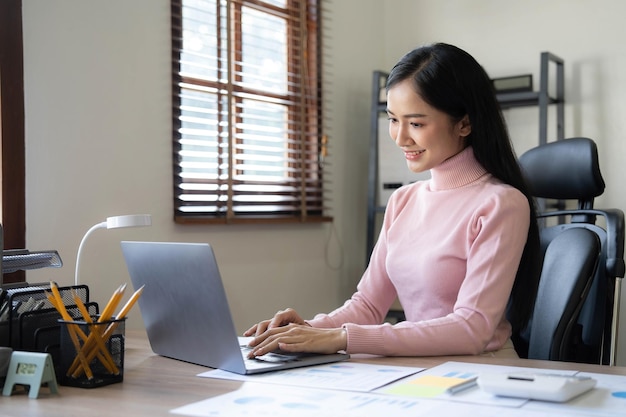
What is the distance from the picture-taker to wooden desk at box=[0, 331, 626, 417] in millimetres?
1013

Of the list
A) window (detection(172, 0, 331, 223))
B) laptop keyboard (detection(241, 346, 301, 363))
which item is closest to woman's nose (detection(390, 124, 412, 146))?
laptop keyboard (detection(241, 346, 301, 363))

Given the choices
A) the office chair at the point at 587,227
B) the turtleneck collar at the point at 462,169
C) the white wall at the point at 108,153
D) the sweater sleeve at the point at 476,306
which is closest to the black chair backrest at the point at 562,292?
the office chair at the point at 587,227

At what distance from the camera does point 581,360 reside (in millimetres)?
1825

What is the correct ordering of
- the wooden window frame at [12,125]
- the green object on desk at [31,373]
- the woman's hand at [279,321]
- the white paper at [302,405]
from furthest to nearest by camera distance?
the wooden window frame at [12,125], the woman's hand at [279,321], the green object on desk at [31,373], the white paper at [302,405]

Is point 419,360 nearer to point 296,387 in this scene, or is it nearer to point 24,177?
point 296,387

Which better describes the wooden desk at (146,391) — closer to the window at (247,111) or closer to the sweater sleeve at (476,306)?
the sweater sleeve at (476,306)

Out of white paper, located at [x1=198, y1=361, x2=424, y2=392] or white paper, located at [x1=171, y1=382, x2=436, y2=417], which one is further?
white paper, located at [x1=198, y1=361, x2=424, y2=392]

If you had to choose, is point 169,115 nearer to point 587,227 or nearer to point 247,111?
point 247,111

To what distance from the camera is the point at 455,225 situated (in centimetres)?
164

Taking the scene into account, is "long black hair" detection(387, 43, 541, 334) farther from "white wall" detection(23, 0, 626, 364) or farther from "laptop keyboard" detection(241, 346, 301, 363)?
"white wall" detection(23, 0, 626, 364)

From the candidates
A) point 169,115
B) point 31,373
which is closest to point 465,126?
point 31,373

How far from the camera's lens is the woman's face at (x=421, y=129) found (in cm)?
167

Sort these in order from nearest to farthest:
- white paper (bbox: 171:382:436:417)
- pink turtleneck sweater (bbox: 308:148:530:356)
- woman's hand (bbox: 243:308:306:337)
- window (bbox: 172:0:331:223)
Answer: white paper (bbox: 171:382:436:417) < pink turtleneck sweater (bbox: 308:148:530:356) < woman's hand (bbox: 243:308:306:337) < window (bbox: 172:0:331:223)

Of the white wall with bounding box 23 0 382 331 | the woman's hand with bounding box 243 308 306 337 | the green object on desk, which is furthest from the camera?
the white wall with bounding box 23 0 382 331
